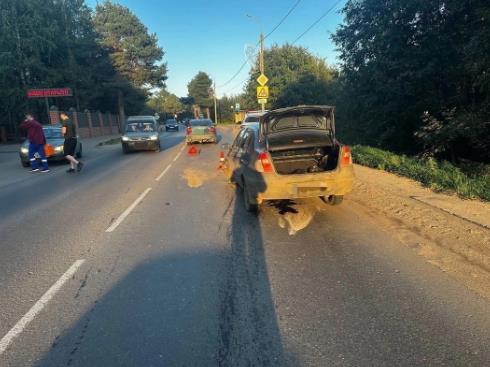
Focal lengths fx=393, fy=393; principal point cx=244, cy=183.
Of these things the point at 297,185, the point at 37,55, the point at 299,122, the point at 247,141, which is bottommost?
the point at 297,185

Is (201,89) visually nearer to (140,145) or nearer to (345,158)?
(140,145)

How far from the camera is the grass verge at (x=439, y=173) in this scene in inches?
283

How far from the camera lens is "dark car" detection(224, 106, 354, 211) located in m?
6.15

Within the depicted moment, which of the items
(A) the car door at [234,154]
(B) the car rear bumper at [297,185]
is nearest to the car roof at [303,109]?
(B) the car rear bumper at [297,185]

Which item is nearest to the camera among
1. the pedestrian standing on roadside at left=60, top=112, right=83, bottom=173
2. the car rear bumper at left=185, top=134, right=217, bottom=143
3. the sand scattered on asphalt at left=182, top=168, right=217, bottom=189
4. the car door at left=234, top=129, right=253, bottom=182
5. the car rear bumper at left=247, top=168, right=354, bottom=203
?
the car rear bumper at left=247, top=168, right=354, bottom=203

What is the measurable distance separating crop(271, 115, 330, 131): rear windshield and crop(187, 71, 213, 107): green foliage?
104811 millimetres

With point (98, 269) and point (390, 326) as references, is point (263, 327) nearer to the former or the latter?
point (390, 326)

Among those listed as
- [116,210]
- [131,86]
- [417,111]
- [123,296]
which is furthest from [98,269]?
[131,86]

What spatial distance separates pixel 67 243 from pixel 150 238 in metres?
1.15

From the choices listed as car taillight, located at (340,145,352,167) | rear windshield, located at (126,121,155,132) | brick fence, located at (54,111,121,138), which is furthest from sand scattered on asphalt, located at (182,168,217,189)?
brick fence, located at (54,111,121,138)

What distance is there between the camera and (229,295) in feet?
12.5

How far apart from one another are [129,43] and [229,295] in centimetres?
5826

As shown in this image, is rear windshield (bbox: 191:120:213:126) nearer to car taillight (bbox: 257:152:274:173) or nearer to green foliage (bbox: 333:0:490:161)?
green foliage (bbox: 333:0:490:161)

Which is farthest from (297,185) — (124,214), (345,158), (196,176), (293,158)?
(196,176)
